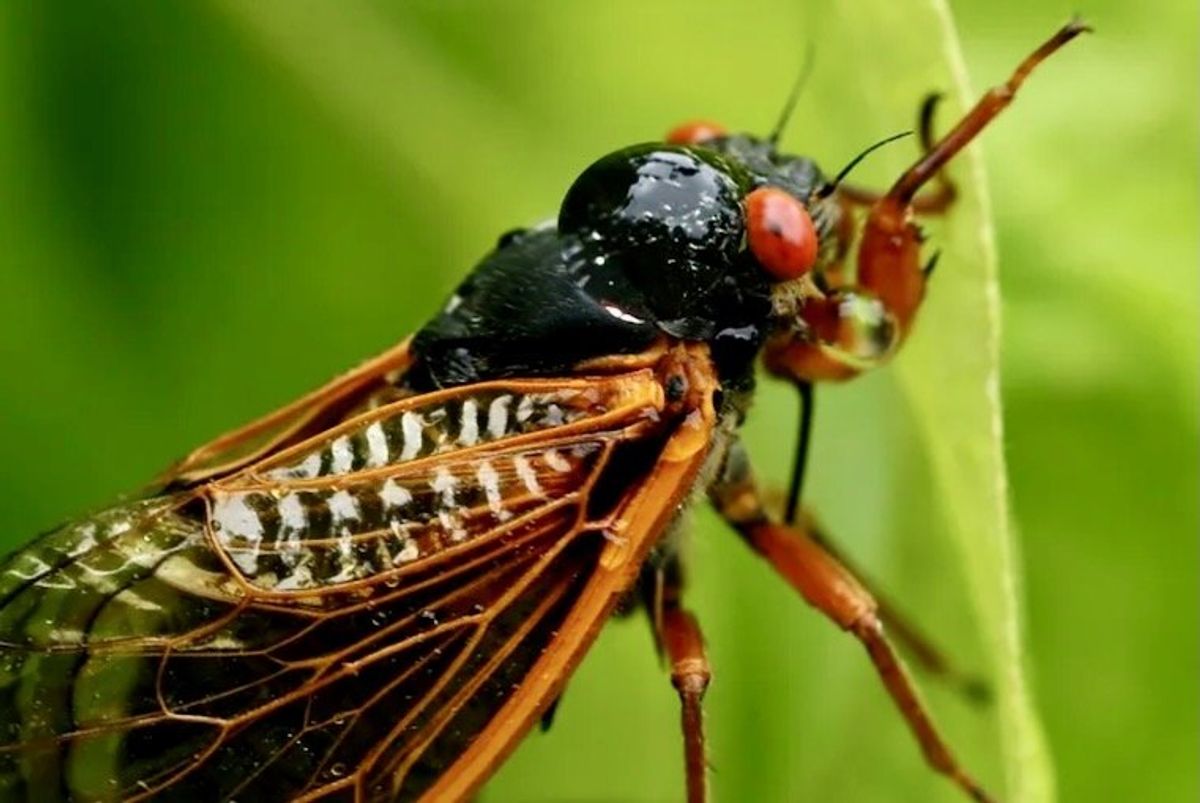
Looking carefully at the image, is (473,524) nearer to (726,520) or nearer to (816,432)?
(726,520)

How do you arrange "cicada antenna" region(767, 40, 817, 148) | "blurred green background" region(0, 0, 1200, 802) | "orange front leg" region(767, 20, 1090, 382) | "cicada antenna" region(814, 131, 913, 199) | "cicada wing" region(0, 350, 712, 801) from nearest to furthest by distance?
"cicada wing" region(0, 350, 712, 801) < "orange front leg" region(767, 20, 1090, 382) < "cicada antenna" region(814, 131, 913, 199) < "cicada antenna" region(767, 40, 817, 148) < "blurred green background" region(0, 0, 1200, 802)

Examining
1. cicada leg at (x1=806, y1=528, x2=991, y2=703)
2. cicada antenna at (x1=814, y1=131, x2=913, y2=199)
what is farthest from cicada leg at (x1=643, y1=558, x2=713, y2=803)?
cicada antenna at (x1=814, y1=131, x2=913, y2=199)

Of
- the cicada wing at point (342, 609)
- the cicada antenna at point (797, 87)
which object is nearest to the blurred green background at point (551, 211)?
the cicada antenna at point (797, 87)

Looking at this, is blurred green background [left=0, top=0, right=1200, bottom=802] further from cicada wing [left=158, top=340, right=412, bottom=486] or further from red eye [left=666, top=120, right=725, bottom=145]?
cicada wing [left=158, top=340, right=412, bottom=486]

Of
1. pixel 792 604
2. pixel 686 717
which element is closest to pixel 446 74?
pixel 792 604

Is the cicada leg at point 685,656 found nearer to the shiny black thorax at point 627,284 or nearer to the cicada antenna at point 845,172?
the shiny black thorax at point 627,284

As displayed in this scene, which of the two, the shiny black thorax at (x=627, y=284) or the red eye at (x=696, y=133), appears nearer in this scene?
the shiny black thorax at (x=627, y=284)
